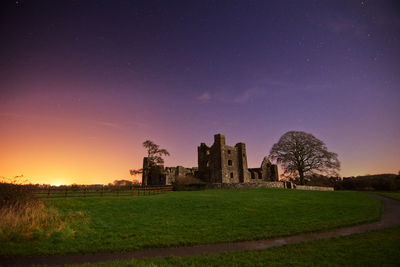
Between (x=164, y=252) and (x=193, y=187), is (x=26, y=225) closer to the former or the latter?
(x=164, y=252)

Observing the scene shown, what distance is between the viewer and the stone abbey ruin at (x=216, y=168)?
129 feet

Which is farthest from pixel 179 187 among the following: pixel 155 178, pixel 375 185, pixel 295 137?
pixel 375 185

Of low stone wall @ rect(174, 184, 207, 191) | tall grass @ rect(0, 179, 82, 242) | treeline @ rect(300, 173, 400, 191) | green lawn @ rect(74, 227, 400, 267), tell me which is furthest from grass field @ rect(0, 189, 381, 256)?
treeline @ rect(300, 173, 400, 191)

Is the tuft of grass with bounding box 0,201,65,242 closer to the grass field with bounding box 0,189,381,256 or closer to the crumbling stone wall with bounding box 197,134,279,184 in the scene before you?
the grass field with bounding box 0,189,381,256

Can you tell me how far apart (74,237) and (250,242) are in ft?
24.1

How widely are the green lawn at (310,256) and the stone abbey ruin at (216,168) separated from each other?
97.5 ft

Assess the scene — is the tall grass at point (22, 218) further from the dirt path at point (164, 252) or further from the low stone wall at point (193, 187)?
the low stone wall at point (193, 187)

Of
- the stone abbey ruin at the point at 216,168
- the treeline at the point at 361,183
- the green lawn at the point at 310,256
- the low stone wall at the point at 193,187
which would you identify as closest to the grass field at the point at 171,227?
the green lawn at the point at 310,256

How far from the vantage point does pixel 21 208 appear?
11180 millimetres

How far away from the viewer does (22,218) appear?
9383mm

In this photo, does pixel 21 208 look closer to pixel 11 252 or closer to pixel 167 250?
pixel 11 252

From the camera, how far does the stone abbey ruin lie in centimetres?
3922

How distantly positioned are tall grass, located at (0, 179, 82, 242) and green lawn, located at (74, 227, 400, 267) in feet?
15.9

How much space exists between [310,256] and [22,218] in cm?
1235
